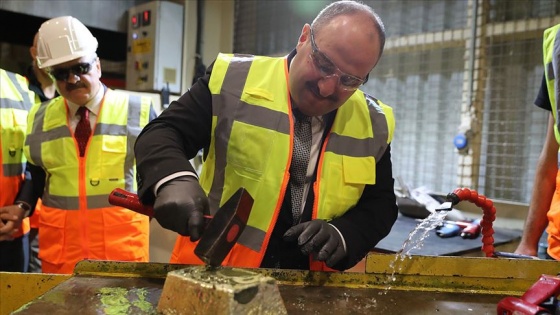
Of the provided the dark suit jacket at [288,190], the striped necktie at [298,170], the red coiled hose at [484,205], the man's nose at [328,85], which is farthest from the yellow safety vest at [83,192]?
the red coiled hose at [484,205]

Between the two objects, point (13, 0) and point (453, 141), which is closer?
point (453, 141)

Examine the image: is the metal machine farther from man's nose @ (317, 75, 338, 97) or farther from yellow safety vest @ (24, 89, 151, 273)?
man's nose @ (317, 75, 338, 97)

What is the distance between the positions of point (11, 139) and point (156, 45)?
5.75ft

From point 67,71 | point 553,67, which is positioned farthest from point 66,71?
point 553,67

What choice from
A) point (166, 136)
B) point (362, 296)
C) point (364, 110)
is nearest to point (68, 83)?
point (166, 136)

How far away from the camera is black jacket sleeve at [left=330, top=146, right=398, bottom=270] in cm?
115

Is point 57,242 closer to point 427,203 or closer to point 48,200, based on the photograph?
point 48,200

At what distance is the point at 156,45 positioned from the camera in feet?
11.3

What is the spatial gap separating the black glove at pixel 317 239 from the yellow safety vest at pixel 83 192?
861 mm

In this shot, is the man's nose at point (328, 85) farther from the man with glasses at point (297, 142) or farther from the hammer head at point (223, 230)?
the hammer head at point (223, 230)

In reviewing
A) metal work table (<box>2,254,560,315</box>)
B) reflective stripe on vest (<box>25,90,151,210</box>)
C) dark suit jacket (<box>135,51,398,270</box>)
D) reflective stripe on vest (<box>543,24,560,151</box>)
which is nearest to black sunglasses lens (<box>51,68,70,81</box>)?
reflective stripe on vest (<box>25,90,151,210</box>)

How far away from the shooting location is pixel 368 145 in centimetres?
126

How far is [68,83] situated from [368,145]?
1106mm

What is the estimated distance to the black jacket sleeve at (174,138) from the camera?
1.02m
